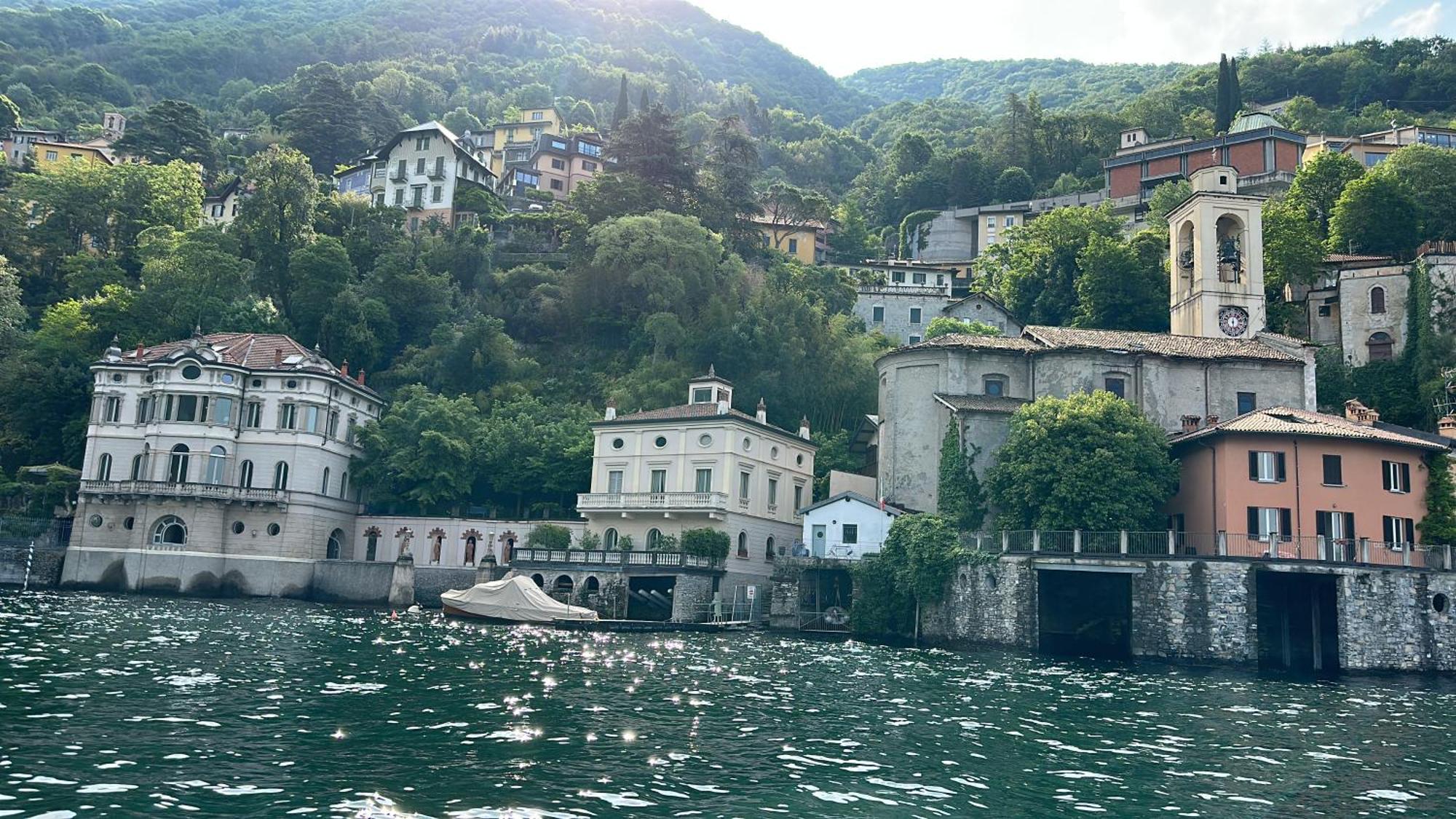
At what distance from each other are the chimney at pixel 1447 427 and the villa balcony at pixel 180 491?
5657cm

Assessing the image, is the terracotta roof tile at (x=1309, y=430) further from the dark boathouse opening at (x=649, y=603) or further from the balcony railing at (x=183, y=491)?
the balcony railing at (x=183, y=491)

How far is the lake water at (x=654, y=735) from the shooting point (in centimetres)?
1552

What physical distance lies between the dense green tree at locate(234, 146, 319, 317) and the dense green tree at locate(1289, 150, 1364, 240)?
215 ft

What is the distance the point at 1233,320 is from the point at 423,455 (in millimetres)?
42999

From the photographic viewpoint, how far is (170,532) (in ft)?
199

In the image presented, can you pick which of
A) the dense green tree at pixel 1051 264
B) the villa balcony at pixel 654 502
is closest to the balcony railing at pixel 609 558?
the villa balcony at pixel 654 502

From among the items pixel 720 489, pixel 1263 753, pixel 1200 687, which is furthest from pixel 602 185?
pixel 1263 753

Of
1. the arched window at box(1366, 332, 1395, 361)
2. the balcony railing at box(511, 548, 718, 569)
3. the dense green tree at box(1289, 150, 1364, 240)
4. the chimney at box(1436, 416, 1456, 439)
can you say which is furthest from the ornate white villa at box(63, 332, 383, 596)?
the dense green tree at box(1289, 150, 1364, 240)

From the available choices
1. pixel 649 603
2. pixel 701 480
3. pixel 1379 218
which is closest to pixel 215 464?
pixel 649 603

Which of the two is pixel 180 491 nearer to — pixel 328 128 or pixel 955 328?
pixel 955 328

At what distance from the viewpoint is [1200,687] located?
32375mm

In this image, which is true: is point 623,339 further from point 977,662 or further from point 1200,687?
point 1200,687

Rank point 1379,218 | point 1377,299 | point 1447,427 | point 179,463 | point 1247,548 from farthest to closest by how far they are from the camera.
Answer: point 1379,218, point 1377,299, point 179,463, point 1447,427, point 1247,548

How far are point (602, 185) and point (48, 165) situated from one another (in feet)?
196
